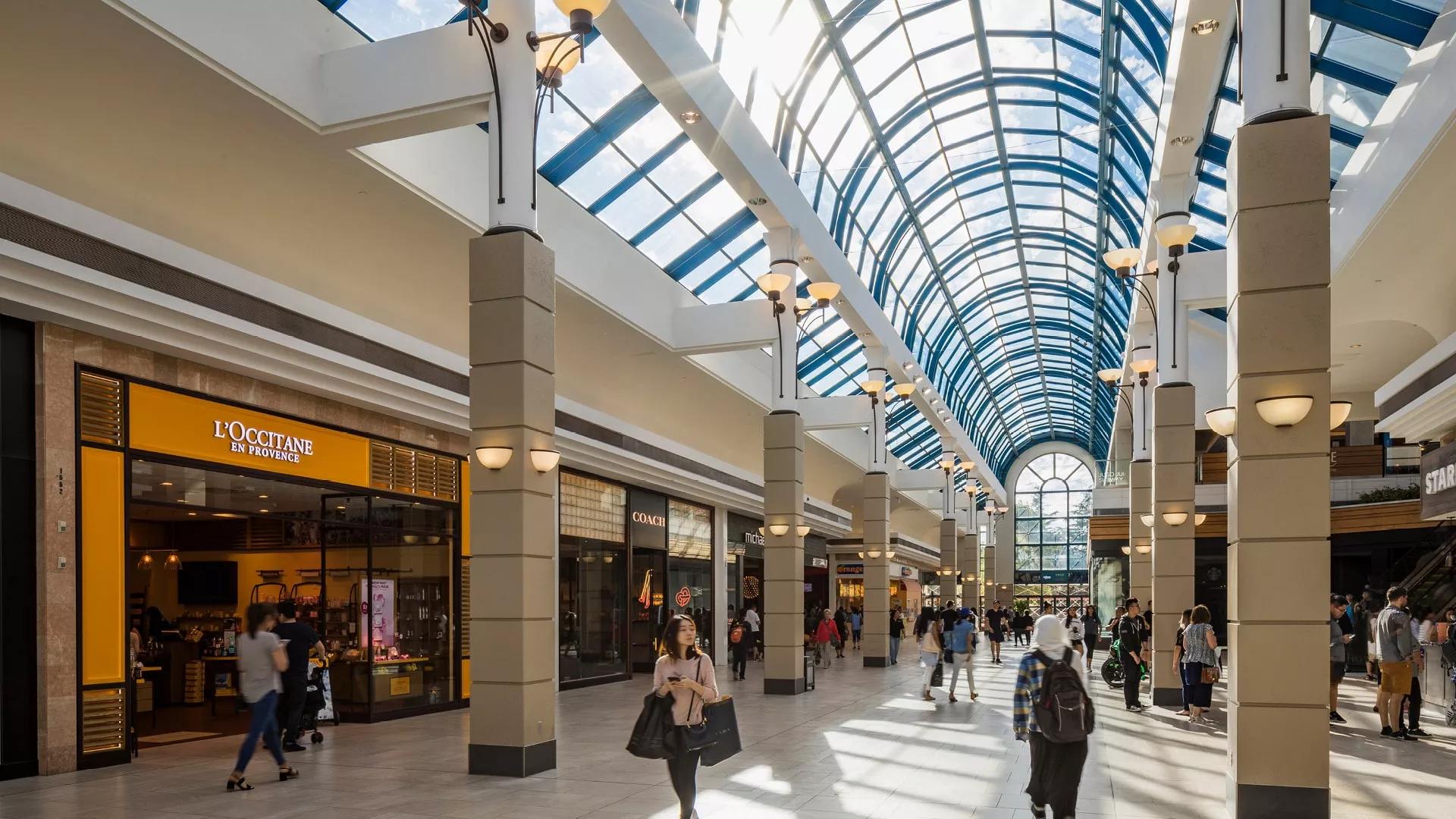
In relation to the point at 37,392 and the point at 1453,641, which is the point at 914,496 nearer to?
the point at 1453,641

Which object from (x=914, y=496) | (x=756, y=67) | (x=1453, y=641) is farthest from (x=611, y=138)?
(x=914, y=496)

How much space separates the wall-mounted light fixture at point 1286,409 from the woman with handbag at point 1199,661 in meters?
6.13

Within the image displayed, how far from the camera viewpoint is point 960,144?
72.5 ft

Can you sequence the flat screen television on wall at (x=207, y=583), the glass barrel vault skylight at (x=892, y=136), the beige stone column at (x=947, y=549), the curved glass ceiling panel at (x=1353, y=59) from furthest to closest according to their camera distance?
the beige stone column at (x=947, y=549), the flat screen television on wall at (x=207, y=583), the glass barrel vault skylight at (x=892, y=136), the curved glass ceiling panel at (x=1353, y=59)

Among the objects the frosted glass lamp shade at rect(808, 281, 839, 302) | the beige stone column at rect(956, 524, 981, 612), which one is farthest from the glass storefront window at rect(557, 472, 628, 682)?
the beige stone column at rect(956, 524, 981, 612)

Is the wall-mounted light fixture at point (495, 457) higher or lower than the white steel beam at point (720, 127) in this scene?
lower

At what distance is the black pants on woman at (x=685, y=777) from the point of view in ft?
21.2

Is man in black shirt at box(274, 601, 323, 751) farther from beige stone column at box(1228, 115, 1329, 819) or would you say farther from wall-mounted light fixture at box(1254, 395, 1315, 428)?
wall-mounted light fixture at box(1254, 395, 1315, 428)

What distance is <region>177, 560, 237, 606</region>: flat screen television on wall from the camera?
1579cm

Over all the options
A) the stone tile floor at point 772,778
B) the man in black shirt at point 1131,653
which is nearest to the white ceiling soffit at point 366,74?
the stone tile floor at point 772,778

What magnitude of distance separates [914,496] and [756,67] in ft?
95.1

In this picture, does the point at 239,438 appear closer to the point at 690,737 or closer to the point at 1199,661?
the point at 690,737

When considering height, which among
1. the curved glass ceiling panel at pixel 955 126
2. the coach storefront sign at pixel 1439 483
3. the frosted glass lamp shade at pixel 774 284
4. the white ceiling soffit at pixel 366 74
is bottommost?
the coach storefront sign at pixel 1439 483

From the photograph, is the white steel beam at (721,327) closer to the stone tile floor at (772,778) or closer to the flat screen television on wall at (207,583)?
the stone tile floor at (772,778)
